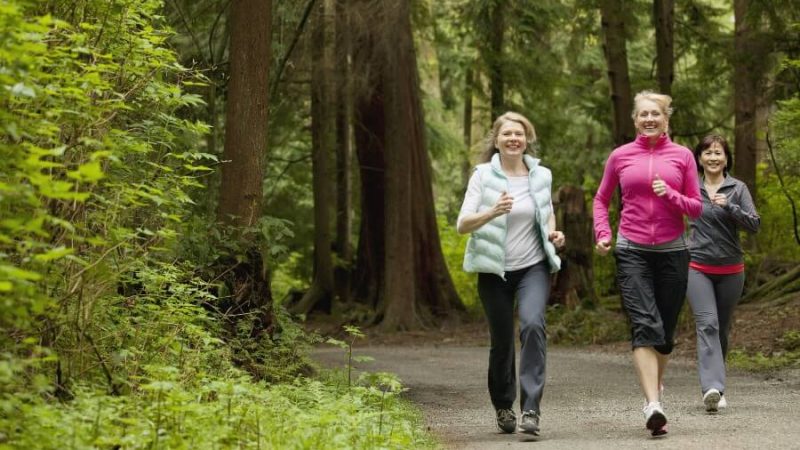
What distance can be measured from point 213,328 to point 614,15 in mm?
11095

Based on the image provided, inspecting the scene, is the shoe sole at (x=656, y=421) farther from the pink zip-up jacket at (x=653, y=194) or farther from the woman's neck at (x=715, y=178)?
the woman's neck at (x=715, y=178)

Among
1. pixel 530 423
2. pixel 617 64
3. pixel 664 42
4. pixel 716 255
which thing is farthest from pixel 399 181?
pixel 530 423

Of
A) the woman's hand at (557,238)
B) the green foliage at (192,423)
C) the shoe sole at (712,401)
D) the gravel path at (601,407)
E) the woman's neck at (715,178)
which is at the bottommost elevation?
the gravel path at (601,407)

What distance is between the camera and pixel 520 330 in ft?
26.7

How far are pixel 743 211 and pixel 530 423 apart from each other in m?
3.08

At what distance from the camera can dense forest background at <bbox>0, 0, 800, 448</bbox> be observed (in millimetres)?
6000

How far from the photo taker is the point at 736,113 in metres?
22.5

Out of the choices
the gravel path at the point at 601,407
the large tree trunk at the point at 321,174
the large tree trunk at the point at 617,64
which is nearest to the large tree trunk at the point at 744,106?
the large tree trunk at the point at 617,64

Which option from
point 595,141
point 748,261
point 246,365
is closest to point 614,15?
point 748,261

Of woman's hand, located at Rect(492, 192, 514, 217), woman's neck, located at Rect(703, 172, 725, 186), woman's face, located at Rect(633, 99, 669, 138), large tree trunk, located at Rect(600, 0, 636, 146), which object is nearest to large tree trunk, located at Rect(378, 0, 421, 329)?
large tree trunk, located at Rect(600, 0, 636, 146)

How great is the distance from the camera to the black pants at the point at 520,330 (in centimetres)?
804

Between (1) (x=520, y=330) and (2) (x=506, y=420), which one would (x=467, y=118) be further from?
(1) (x=520, y=330)

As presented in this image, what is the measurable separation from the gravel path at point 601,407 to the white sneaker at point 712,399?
0.11 metres

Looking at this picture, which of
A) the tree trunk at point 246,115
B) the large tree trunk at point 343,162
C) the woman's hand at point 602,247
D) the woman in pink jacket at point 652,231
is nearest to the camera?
the woman's hand at point 602,247
